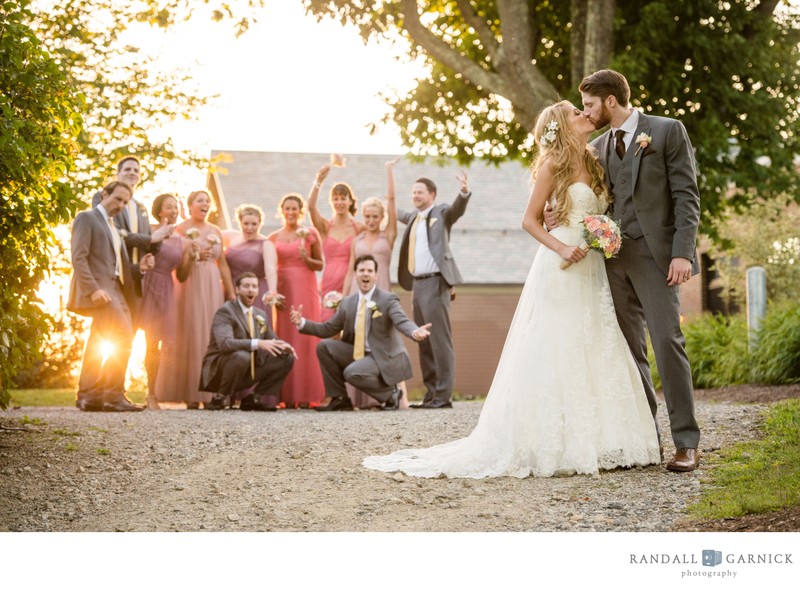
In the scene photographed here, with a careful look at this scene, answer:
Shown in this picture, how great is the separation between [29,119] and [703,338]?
25.8ft

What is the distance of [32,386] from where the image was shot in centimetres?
1619

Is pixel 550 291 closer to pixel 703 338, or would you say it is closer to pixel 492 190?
pixel 703 338

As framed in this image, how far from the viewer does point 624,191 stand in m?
5.04

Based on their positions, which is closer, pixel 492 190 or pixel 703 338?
pixel 703 338

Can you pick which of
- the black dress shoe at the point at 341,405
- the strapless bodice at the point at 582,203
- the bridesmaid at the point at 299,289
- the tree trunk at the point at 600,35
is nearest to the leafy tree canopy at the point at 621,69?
the tree trunk at the point at 600,35

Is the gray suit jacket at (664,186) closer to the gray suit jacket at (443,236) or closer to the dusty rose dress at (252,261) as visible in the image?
the gray suit jacket at (443,236)

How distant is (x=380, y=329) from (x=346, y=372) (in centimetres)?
45

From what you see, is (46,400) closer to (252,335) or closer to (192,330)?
(192,330)

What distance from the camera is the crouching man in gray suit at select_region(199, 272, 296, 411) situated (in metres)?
8.67

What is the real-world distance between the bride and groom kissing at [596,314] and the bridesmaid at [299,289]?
13.7 ft

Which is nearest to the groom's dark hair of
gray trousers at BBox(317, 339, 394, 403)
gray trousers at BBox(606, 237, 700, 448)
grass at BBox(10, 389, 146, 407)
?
gray trousers at BBox(606, 237, 700, 448)

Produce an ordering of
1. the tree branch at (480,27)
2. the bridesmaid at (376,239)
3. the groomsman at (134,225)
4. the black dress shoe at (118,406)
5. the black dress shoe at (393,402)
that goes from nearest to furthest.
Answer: the black dress shoe at (118,406) < the groomsman at (134,225) < the black dress shoe at (393,402) < the bridesmaid at (376,239) < the tree branch at (480,27)

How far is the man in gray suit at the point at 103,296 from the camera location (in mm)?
7969

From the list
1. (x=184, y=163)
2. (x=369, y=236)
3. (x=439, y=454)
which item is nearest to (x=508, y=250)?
(x=184, y=163)
